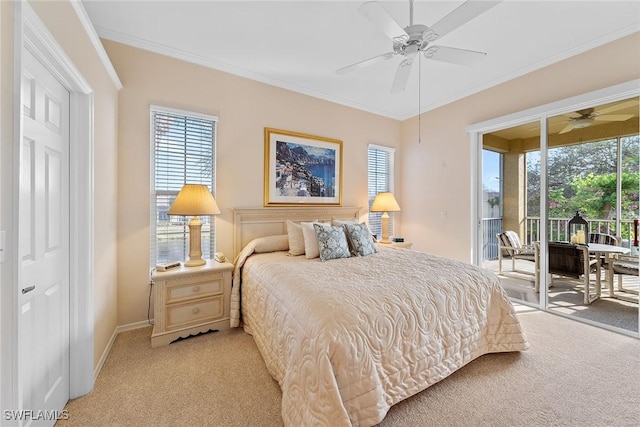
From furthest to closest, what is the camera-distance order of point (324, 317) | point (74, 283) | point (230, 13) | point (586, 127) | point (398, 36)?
point (586, 127) < point (230, 13) < point (398, 36) < point (74, 283) < point (324, 317)

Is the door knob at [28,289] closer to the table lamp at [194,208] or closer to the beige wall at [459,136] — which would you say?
the table lamp at [194,208]

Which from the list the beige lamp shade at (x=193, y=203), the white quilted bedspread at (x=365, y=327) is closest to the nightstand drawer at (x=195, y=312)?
the white quilted bedspread at (x=365, y=327)

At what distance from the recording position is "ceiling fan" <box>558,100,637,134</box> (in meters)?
2.67

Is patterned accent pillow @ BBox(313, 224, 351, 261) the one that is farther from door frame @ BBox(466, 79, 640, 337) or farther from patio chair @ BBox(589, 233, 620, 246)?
patio chair @ BBox(589, 233, 620, 246)

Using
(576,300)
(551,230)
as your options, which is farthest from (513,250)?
(576,300)

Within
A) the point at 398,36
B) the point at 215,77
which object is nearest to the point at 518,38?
the point at 398,36

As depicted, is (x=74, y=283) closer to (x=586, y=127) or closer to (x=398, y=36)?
(x=398, y=36)

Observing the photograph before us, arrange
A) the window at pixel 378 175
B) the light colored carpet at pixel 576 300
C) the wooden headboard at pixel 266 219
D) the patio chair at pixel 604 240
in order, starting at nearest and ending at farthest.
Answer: the light colored carpet at pixel 576 300, the patio chair at pixel 604 240, the wooden headboard at pixel 266 219, the window at pixel 378 175

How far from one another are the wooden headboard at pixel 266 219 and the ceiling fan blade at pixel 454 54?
226cm

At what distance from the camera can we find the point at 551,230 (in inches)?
A: 126

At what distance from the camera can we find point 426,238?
4.46m

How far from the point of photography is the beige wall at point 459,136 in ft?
8.77

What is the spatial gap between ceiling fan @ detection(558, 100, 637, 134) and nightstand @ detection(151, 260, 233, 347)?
13.5 feet

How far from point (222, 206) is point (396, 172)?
316 centimetres
